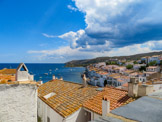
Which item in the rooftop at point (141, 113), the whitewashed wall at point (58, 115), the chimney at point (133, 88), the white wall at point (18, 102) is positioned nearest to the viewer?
the rooftop at point (141, 113)

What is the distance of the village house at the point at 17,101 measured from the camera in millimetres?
5319

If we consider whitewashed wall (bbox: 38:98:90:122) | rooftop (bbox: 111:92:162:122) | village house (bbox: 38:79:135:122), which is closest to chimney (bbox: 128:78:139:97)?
village house (bbox: 38:79:135:122)

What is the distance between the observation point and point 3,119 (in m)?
5.28

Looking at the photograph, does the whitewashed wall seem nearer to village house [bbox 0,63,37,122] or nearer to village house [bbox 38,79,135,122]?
village house [bbox 38,79,135,122]

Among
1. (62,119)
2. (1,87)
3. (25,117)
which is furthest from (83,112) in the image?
(1,87)

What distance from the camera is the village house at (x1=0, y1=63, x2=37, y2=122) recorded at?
532cm

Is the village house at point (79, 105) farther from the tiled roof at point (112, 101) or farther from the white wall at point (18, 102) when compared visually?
the white wall at point (18, 102)

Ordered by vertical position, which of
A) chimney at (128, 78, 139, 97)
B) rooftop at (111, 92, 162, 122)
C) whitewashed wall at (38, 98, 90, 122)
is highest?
rooftop at (111, 92, 162, 122)

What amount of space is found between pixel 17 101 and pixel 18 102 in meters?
0.07

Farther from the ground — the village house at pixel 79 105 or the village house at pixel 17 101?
the village house at pixel 17 101

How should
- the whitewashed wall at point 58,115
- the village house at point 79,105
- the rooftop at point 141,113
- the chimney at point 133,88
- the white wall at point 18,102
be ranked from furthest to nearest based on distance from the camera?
the chimney at point 133,88, the whitewashed wall at point 58,115, the village house at point 79,105, the white wall at point 18,102, the rooftop at point 141,113

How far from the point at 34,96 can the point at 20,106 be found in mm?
736

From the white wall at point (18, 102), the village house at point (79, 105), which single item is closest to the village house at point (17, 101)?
the white wall at point (18, 102)

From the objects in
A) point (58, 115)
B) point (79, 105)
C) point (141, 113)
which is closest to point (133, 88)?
point (79, 105)
